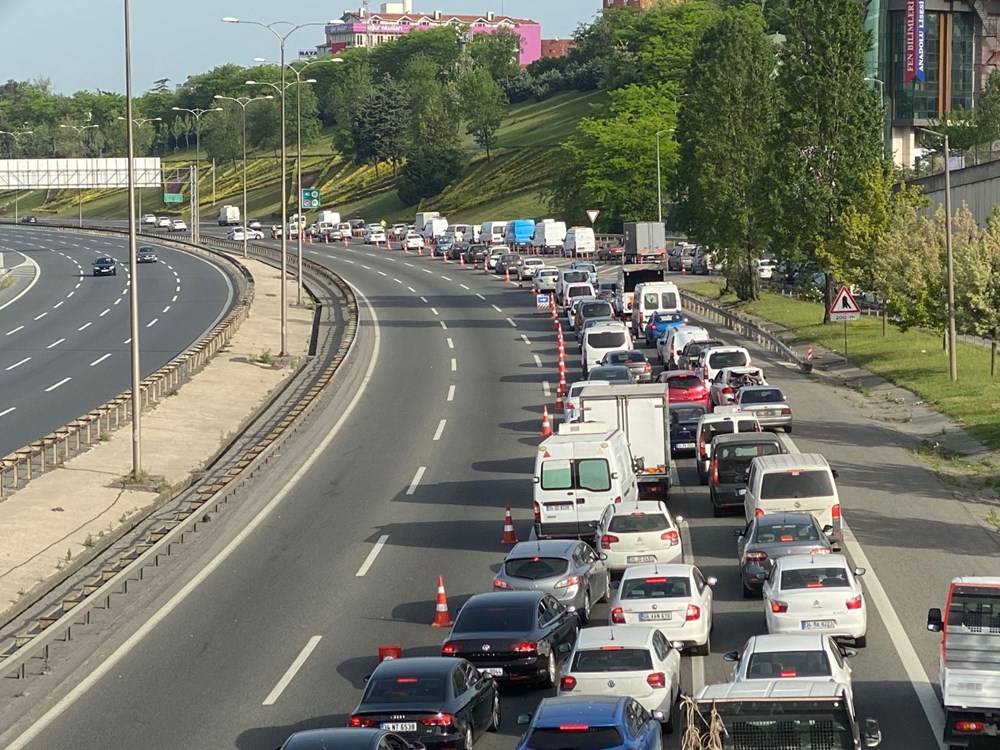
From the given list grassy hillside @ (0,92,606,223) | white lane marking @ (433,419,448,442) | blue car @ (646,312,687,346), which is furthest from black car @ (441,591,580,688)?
grassy hillside @ (0,92,606,223)

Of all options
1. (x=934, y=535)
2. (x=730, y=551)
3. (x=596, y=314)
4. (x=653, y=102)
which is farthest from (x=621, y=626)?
(x=653, y=102)

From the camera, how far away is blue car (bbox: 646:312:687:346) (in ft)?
205

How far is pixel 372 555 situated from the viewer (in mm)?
31938

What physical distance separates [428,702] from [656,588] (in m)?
5.75

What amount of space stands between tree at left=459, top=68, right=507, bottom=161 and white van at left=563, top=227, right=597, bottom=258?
6614 cm

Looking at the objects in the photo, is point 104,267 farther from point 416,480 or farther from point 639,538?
point 639,538

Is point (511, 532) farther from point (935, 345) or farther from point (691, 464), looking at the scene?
point (935, 345)

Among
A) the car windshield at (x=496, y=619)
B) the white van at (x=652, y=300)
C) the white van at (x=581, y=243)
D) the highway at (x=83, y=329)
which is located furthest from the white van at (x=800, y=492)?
the white van at (x=581, y=243)

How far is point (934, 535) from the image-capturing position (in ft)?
107

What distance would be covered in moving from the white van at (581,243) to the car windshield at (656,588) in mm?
87110

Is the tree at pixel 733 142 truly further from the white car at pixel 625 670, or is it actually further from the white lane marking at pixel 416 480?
the white car at pixel 625 670

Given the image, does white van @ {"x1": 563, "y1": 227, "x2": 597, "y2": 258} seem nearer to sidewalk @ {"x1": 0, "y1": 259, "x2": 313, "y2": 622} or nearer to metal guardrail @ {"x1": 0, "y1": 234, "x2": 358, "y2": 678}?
sidewalk @ {"x1": 0, "y1": 259, "x2": 313, "y2": 622}

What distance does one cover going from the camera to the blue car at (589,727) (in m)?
17.5

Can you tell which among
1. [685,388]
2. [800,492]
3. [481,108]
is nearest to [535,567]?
[800,492]
